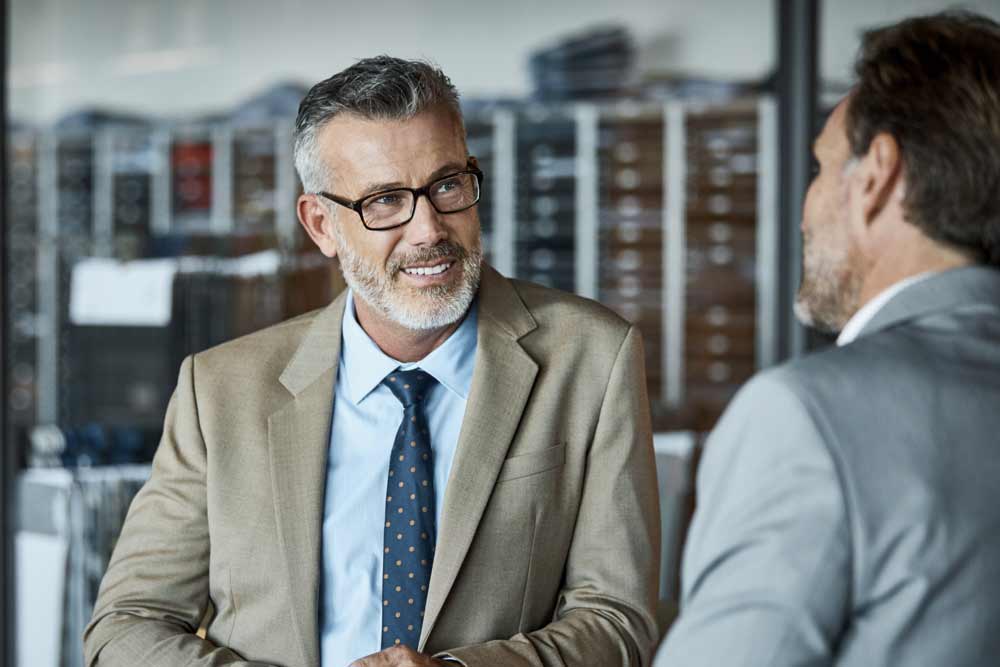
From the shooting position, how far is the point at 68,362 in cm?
388

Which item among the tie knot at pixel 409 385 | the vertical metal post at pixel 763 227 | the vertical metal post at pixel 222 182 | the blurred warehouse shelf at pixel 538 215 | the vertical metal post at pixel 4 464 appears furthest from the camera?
the vertical metal post at pixel 222 182

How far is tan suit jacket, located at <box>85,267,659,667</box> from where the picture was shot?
5.11 feet

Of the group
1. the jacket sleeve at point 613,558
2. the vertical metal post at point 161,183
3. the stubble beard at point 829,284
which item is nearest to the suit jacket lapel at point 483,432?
the jacket sleeve at point 613,558

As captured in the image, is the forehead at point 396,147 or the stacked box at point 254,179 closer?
the forehead at point 396,147

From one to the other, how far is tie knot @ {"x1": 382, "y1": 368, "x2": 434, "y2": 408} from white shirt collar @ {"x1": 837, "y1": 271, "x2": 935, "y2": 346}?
725mm

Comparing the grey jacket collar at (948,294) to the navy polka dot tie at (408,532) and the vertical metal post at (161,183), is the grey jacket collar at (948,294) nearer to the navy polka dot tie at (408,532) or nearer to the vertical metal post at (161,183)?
the navy polka dot tie at (408,532)

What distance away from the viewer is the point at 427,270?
5.38 feet

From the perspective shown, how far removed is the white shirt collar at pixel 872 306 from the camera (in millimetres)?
998

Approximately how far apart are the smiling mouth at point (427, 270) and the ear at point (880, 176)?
0.73 meters

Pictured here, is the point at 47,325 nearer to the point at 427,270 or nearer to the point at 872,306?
the point at 427,270

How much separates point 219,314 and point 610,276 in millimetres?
1644

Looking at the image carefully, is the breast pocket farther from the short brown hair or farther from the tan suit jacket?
the short brown hair

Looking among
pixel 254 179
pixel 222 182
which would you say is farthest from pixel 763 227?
pixel 222 182

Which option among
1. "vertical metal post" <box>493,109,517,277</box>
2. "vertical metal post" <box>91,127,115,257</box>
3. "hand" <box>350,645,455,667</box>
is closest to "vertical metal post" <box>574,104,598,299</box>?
A: "vertical metal post" <box>493,109,517,277</box>
